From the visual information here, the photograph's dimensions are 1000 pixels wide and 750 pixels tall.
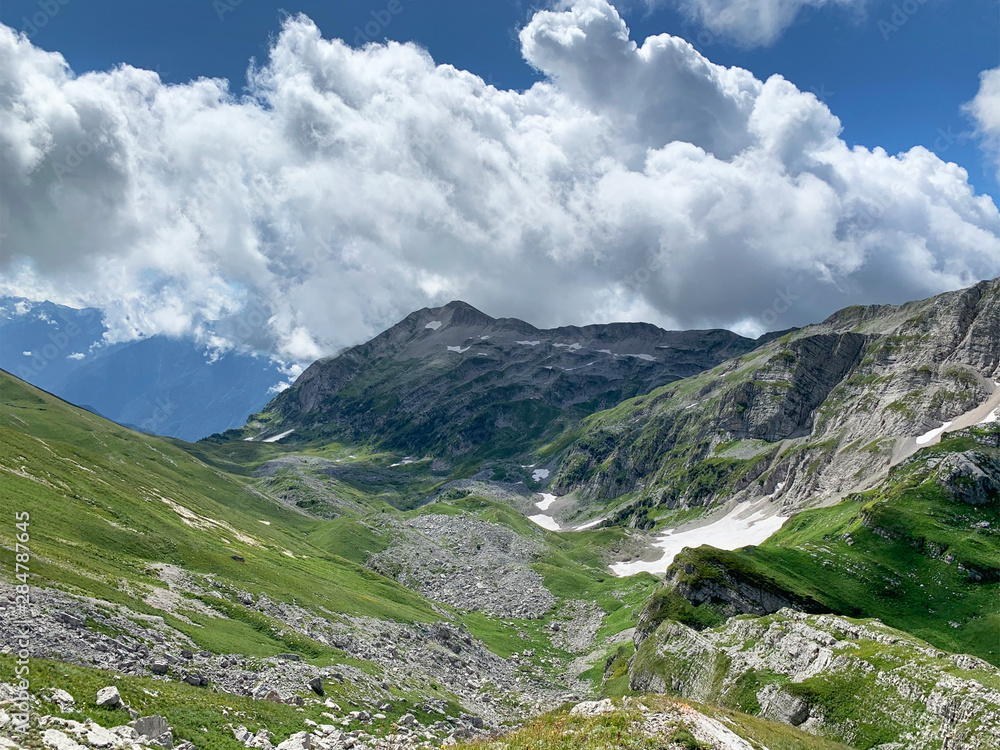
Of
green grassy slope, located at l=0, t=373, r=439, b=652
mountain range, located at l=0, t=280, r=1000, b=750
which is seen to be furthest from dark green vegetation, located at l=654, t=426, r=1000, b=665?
green grassy slope, located at l=0, t=373, r=439, b=652

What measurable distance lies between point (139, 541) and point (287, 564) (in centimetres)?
3317

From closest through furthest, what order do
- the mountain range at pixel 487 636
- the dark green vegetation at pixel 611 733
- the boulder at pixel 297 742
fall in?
the dark green vegetation at pixel 611 733, the mountain range at pixel 487 636, the boulder at pixel 297 742

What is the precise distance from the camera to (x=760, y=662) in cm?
5722

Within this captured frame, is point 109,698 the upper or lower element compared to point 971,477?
lower

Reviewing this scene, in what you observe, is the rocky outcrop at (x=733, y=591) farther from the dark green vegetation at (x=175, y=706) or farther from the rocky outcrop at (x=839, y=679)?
the dark green vegetation at (x=175, y=706)

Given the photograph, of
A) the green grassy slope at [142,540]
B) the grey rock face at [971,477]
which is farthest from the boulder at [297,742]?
the grey rock face at [971,477]

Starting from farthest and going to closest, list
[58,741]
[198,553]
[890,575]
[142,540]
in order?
1. [890,575]
2. [198,553]
3. [142,540]
4. [58,741]

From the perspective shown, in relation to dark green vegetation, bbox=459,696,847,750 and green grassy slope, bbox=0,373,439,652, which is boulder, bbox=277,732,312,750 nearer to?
dark green vegetation, bbox=459,696,847,750

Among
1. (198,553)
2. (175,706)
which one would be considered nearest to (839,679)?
(175,706)

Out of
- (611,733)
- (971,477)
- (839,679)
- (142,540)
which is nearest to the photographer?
(611,733)

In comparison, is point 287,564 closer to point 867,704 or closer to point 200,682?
point 200,682

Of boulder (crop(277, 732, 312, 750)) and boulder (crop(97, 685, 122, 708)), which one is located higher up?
boulder (crop(97, 685, 122, 708))

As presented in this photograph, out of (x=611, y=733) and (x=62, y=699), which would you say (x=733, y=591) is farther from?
(x=62, y=699)

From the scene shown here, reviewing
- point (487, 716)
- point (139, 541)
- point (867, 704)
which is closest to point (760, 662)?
point (867, 704)
